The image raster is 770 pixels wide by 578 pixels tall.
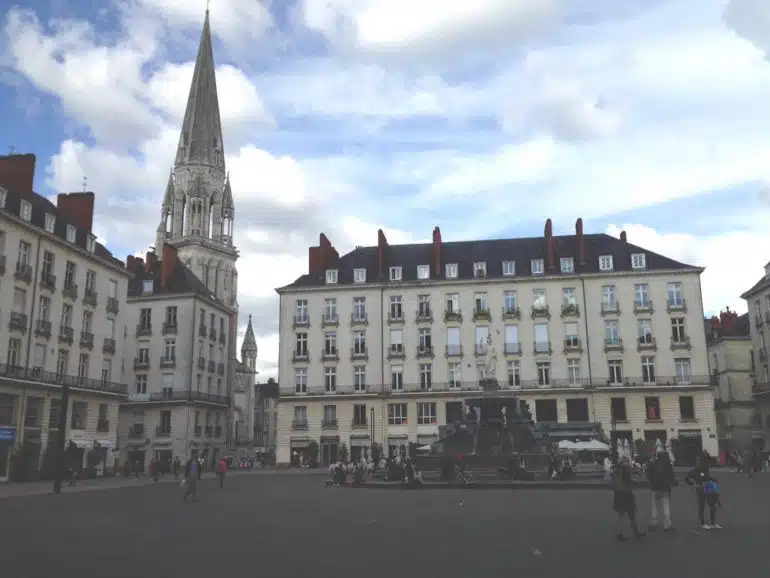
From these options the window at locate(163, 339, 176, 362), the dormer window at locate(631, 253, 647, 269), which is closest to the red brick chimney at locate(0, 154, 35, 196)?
the window at locate(163, 339, 176, 362)

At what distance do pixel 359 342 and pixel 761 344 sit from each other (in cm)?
3562

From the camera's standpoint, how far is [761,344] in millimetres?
65000

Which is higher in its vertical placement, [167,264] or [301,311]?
[167,264]

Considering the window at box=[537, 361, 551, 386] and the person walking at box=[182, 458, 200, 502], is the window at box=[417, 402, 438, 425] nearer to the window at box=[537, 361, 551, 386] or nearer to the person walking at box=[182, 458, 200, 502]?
the window at box=[537, 361, 551, 386]

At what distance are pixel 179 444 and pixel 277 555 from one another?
55.0m

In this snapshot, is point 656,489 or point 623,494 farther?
point 656,489

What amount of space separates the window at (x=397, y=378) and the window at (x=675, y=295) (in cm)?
2378

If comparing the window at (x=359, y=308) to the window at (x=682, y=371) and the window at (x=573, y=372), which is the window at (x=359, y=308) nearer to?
the window at (x=573, y=372)

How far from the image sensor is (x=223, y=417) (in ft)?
244

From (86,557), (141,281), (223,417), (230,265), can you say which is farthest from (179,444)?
(230,265)

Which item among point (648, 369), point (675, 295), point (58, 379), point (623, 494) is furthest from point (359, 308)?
point (623, 494)

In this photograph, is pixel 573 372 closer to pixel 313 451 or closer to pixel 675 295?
pixel 675 295

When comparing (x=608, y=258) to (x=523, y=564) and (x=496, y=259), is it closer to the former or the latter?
(x=496, y=259)

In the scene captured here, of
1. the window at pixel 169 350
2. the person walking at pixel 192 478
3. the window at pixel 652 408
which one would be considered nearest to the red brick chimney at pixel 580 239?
the window at pixel 652 408
